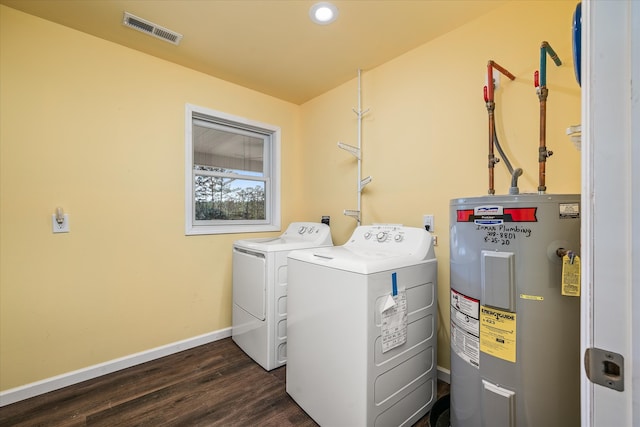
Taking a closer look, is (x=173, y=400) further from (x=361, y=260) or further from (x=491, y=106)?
(x=491, y=106)

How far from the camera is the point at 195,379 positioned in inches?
74.9

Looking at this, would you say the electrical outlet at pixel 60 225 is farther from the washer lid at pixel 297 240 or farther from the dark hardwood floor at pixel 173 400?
the washer lid at pixel 297 240

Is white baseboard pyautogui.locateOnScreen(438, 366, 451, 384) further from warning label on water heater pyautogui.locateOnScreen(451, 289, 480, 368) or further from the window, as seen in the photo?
the window

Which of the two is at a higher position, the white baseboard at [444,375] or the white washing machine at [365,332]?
the white washing machine at [365,332]

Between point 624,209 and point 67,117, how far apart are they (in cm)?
268

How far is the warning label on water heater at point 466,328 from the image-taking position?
44.4 inches

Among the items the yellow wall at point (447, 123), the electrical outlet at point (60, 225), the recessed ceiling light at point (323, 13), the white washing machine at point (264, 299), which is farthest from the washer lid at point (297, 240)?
the recessed ceiling light at point (323, 13)

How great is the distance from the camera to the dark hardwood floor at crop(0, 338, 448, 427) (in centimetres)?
153

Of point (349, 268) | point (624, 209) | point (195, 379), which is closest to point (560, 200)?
point (624, 209)

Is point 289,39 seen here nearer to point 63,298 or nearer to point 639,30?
point 639,30

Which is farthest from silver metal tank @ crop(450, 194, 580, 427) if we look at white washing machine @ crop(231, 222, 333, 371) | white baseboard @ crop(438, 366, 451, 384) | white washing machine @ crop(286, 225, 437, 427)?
white washing machine @ crop(231, 222, 333, 371)

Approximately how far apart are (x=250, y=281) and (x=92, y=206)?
48.6 inches

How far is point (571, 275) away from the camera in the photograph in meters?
0.92

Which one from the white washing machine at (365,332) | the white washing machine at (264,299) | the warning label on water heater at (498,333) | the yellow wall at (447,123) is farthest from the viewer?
the white washing machine at (264,299)
